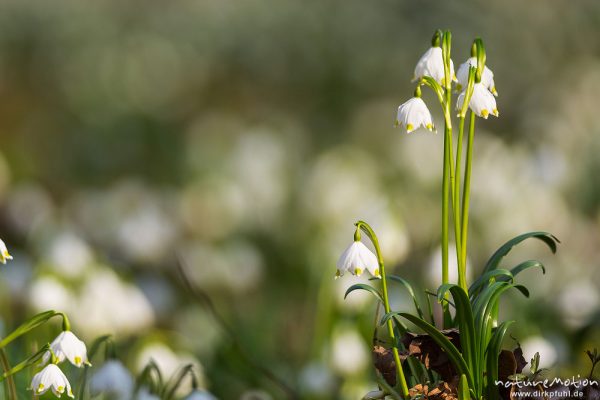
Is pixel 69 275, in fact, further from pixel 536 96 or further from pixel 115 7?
pixel 115 7

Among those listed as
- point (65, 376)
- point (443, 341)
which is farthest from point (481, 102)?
point (65, 376)

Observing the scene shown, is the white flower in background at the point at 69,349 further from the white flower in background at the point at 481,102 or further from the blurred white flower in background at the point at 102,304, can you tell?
the blurred white flower in background at the point at 102,304

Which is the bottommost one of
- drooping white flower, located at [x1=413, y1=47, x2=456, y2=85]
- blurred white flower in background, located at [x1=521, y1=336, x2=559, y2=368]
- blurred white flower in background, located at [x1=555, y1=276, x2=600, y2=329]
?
blurred white flower in background, located at [x1=521, y1=336, x2=559, y2=368]

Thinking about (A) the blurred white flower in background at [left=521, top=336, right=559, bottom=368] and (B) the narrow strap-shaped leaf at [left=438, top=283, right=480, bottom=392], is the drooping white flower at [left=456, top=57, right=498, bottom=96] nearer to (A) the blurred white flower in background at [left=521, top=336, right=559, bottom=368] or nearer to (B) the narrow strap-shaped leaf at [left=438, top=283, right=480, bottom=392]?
(B) the narrow strap-shaped leaf at [left=438, top=283, right=480, bottom=392]

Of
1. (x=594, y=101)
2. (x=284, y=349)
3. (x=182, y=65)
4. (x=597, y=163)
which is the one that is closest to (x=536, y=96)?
(x=594, y=101)

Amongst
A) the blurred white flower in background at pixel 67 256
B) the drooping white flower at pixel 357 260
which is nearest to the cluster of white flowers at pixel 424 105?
the drooping white flower at pixel 357 260

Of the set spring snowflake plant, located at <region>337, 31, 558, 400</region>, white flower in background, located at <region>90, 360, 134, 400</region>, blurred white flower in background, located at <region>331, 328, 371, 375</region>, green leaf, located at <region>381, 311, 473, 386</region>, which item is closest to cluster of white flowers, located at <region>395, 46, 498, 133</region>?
spring snowflake plant, located at <region>337, 31, 558, 400</region>

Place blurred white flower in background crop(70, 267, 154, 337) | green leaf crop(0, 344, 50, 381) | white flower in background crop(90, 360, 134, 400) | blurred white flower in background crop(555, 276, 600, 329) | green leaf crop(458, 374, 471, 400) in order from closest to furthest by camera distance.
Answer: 1. green leaf crop(0, 344, 50, 381)
2. green leaf crop(458, 374, 471, 400)
3. white flower in background crop(90, 360, 134, 400)
4. blurred white flower in background crop(70, 267, 154, 337)
5. blurred white flower in background crop(555, 276, 600, 329)
